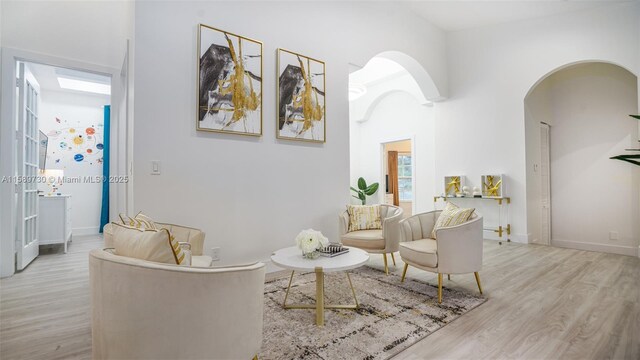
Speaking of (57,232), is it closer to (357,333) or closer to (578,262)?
(357,333)

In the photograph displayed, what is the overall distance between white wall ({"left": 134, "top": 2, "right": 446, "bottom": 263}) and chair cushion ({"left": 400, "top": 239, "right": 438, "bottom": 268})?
124 cm

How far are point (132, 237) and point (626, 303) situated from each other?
3668mm

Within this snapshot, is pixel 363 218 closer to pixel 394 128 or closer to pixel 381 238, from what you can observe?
pixel 381 238

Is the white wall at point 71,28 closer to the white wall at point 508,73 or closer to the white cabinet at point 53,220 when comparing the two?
the white cabinet at point 53,220

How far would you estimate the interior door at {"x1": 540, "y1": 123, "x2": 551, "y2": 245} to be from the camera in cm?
539

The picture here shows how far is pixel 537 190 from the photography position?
207 inches

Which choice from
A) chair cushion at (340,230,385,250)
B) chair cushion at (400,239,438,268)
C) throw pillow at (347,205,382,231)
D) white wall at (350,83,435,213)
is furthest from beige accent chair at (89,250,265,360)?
white wall at (350,83,435,213)

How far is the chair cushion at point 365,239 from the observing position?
11.1 ft

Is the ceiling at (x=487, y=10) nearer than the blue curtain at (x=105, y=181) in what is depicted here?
Yes

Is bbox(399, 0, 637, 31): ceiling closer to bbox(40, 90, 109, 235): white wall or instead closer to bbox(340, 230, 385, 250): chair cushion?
bbox(340, 230, 385, 250): chair cushion

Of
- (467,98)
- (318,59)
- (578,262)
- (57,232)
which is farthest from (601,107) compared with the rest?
(57,232)

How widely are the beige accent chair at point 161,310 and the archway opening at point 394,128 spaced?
4921 millimetres

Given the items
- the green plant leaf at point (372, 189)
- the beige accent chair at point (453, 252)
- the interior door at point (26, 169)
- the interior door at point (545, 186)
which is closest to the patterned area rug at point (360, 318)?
the beige accent chair at point (453, 252)

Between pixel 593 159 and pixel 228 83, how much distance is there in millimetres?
5743
